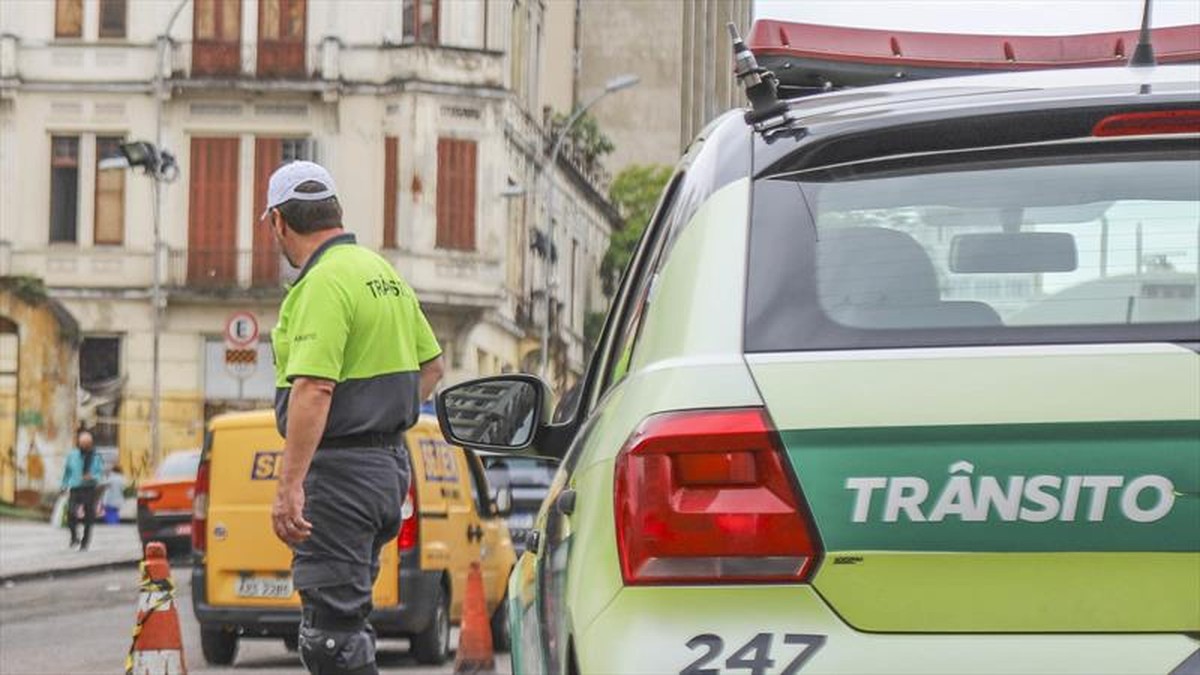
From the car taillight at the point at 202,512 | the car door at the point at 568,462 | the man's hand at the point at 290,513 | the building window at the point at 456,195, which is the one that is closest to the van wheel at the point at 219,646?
the car taillight at the point at 202,512

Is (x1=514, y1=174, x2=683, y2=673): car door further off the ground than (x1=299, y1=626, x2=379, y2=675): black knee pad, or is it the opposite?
(x1=514, y1=174, x2=683, y2=673): car door

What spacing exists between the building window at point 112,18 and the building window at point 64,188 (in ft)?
7.84

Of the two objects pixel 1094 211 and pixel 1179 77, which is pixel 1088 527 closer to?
pixel 1094 211

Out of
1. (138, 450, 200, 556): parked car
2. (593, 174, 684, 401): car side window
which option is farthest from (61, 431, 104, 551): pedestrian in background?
(593, 174, 684, 401): car side window

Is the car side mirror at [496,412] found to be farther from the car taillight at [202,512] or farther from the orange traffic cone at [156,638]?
the car taillight at [202,512]

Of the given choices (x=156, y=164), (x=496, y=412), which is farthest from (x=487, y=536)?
(x=156, y=164)

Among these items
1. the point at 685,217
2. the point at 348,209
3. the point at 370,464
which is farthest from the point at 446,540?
the point at 348,209

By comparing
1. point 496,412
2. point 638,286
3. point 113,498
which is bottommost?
point 113,498

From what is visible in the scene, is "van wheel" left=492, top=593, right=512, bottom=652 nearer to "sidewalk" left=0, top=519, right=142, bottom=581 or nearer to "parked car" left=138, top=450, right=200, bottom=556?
"sidewalk" left=0, top=519, right=142, bottom=581

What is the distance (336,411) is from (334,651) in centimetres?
72

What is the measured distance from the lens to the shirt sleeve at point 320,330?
7.47 meters

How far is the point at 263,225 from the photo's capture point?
52.4 m

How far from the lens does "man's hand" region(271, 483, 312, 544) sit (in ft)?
23.9

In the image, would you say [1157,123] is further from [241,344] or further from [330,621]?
[241,344]
